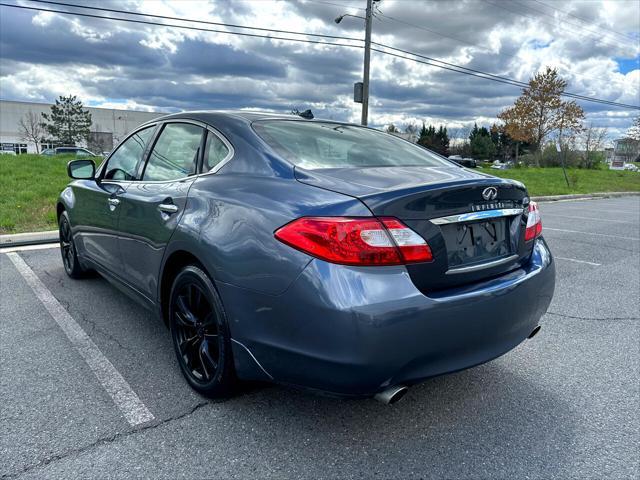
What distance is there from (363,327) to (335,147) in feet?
4.27

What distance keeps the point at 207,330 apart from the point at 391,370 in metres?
1.06

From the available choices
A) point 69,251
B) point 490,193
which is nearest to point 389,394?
point 490,193

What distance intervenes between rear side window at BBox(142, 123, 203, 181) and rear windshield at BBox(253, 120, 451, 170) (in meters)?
0.46

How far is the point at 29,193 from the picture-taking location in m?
9.11

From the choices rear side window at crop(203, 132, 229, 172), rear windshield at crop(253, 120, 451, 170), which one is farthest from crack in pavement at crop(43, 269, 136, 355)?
rear windshield at crop(253, 120, 451, 170)

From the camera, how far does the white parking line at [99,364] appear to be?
2.50 m

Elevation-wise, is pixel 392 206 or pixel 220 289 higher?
pixel 392 206

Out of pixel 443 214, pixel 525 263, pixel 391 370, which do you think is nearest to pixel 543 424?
pixel 525 263

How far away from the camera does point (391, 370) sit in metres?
1.94

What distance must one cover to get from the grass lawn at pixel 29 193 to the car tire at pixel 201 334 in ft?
18.7

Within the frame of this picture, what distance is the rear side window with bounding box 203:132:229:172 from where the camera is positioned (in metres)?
2.69

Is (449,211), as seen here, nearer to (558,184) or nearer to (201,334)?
(201,334)

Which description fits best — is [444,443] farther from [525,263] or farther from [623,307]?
[623,307]

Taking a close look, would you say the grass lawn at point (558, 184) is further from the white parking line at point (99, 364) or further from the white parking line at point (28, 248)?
the white parking line at point (99, 364)
